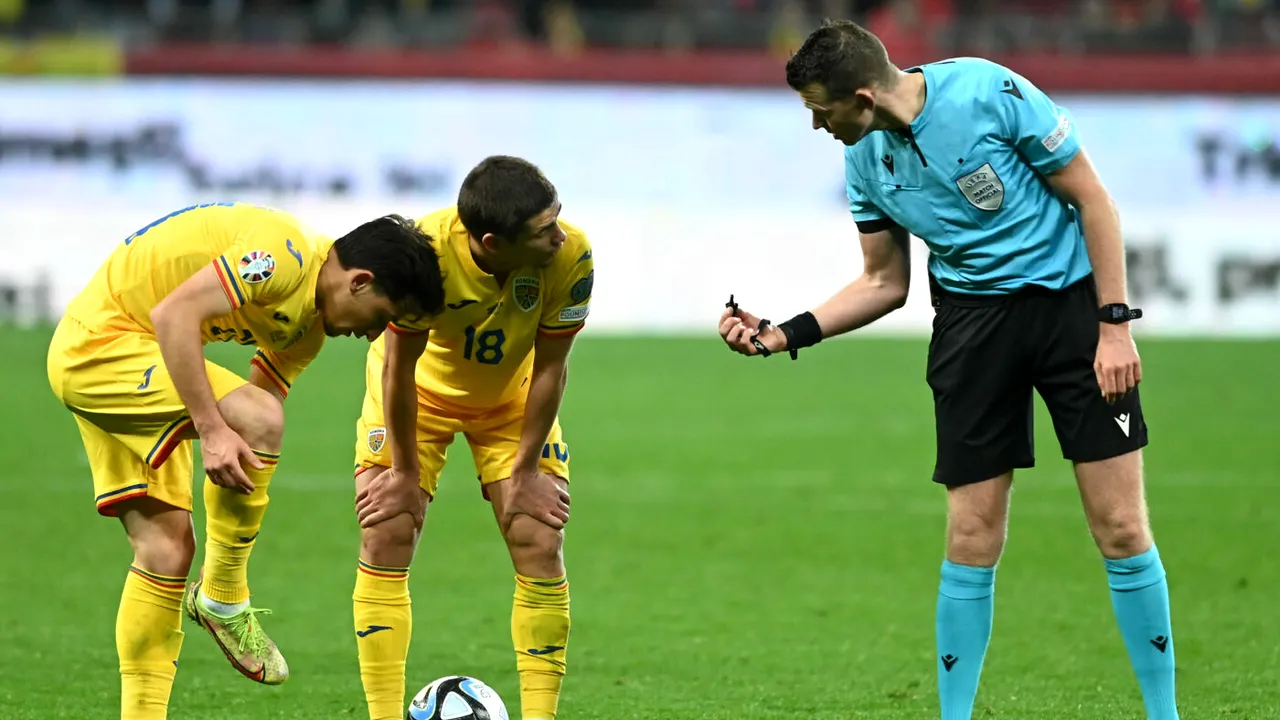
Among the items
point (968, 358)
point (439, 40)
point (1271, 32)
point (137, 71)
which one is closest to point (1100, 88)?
point (1271, 32)

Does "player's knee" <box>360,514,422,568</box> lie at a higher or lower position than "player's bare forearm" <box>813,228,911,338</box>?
lower

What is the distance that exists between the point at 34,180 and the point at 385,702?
14.5 metres

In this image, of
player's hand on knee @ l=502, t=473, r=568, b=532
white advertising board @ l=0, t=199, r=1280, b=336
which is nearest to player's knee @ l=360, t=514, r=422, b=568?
player's hand on knee @ l=502, t=473, r=568, b=532

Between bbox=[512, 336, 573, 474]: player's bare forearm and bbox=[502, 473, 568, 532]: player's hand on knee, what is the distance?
3 centimetres

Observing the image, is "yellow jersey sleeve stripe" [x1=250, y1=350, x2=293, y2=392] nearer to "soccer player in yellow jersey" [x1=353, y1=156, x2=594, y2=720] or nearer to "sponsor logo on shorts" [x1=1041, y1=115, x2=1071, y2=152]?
"soccer player in yellow jersey" [x1=353, y1=156, x2=594, y2=720]

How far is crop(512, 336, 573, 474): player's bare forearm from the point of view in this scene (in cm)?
462

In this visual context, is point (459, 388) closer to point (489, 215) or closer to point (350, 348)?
point (489, 215)

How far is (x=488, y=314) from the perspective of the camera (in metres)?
4.64

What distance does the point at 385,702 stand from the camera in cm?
461

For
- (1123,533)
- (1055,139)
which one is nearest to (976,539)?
(1123,533)

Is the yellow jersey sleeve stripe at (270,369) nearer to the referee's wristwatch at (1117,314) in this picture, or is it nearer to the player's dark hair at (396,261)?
the player's dark hair at (396,261)

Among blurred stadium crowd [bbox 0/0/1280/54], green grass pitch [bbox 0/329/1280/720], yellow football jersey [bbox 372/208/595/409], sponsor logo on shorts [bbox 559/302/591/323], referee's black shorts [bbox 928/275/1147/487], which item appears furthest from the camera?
blurred stadium crowd [bbox 0/0/1280/54]

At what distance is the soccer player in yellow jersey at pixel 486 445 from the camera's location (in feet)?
14.9

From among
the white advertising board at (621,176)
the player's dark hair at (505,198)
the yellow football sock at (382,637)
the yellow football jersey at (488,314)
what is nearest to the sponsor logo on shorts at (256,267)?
the yellow football jersey at (488,314)
